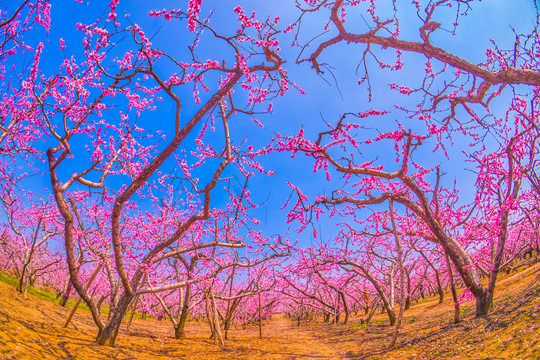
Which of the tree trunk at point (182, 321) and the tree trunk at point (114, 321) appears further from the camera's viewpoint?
the tree trunk at point (182, 321)

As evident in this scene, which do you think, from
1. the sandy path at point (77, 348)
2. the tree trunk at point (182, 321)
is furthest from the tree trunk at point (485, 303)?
the tree trunk at point (182, 321)

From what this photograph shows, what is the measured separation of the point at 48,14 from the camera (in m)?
7.42

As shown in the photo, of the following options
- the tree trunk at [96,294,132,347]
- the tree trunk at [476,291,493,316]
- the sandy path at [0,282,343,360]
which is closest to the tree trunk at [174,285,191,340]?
the sandy path at [0,282,343,360]

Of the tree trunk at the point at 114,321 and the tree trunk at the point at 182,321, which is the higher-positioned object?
the tree trunk at the point at 114,321

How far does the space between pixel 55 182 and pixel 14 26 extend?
4.20 meters

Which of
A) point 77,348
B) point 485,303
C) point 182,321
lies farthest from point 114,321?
point 485,303

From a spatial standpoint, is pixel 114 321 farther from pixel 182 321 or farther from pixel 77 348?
pixel 182 321

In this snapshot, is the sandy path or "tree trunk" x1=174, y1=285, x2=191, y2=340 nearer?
the sandy path

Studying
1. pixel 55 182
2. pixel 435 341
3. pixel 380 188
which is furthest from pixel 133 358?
pixel 380 188

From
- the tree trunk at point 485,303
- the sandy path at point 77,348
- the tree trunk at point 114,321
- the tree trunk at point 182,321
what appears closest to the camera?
the sandy path at point 77,348

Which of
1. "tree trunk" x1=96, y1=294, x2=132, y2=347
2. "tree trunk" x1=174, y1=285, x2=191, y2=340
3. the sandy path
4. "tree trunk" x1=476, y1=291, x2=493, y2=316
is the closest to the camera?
the sandy path

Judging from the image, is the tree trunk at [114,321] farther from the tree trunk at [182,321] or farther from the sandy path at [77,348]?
the tree trunk at [182,321]

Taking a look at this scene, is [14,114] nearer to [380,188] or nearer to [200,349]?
[200,349]

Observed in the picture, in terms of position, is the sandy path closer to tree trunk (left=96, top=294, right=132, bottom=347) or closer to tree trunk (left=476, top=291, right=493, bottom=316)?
tree trunk (left=96, top=294, right=132, bottom=347)
